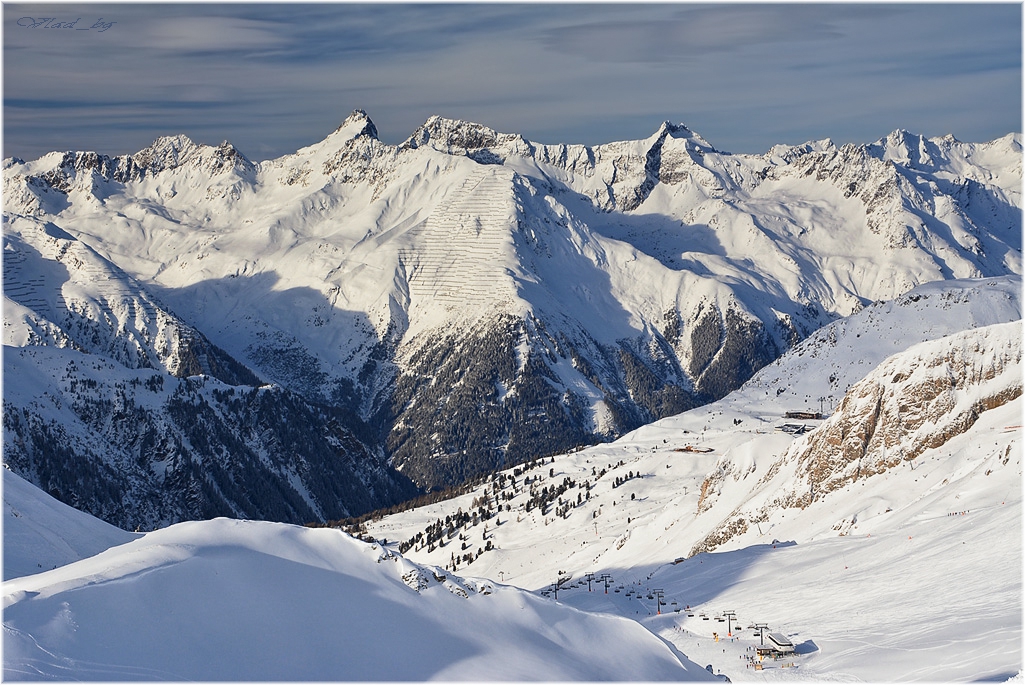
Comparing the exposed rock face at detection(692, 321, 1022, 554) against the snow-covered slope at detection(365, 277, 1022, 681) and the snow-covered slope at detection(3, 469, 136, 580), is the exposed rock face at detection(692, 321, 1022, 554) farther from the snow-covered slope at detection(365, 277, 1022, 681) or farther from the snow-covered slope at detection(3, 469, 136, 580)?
the snow-covered slope at detection(3, 469, 136, 580)

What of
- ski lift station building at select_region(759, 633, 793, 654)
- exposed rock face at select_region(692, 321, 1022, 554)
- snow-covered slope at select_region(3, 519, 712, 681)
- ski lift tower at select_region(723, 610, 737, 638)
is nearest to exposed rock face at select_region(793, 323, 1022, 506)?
exposed rock face at select_region(692, 321, 1022, 554)

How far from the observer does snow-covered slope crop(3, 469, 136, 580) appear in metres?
77.6

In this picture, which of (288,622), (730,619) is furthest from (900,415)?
(288,622)

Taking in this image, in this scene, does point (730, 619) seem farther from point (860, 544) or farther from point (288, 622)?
point (288, 622)

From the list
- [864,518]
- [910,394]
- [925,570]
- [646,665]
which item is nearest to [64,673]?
[646,665]

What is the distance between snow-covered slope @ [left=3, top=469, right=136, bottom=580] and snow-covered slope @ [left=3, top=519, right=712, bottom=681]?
Result: 22.7m

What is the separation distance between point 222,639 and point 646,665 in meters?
20.2

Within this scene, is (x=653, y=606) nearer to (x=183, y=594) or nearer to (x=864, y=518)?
(x=864, y=518)

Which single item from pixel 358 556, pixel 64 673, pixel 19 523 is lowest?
pixel 19 523

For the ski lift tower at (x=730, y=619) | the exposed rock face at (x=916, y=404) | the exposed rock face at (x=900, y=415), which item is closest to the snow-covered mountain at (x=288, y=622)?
the ski lift tower at (x=730, y=619)

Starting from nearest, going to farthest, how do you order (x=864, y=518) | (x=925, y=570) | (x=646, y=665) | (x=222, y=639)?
1. (x=222, y=639)
2. (x=646, y=665)
3. (x=925, y=570)
4. (x=864, y=518)

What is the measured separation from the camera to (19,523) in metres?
83.1

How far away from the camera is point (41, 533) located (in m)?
83.4

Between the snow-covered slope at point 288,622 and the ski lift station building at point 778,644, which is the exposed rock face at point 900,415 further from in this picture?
the snow-covered slope at point 288,622
